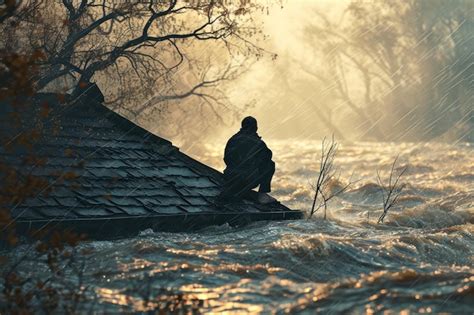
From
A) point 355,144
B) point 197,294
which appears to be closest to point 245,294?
point 197,294

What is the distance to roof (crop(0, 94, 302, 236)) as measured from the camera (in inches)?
555

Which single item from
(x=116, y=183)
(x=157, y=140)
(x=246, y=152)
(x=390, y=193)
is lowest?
(x=116, y=183)

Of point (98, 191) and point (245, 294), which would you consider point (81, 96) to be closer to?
point (98, 191)

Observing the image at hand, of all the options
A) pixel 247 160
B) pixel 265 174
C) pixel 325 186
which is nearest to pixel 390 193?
pixel 265 174

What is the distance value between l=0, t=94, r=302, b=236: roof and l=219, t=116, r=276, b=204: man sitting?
0.35 meters

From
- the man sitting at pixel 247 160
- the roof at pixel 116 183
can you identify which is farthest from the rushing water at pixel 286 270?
the man sitting at pixel 247 160

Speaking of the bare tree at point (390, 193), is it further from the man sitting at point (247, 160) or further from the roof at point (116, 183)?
the roof at point (116, 183)

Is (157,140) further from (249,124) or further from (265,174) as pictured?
(265,174)

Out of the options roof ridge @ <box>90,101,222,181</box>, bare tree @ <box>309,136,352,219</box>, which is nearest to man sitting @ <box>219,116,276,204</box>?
roof ridge @ <box>90,101,222,181</box>

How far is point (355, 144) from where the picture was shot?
9175 centimetres

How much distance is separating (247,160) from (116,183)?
283 cm

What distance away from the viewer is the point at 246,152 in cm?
1734

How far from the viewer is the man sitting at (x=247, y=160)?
1728 centimetres

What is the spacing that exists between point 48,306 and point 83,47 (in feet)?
86.7
